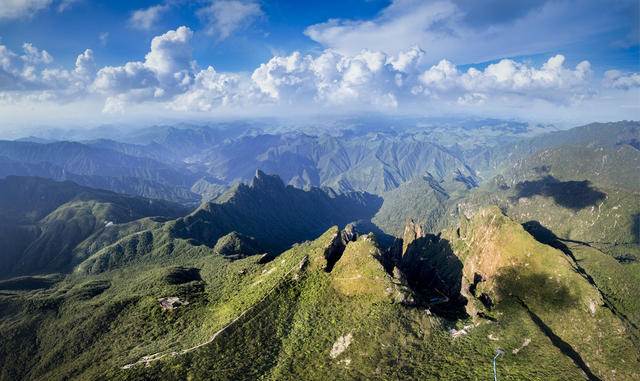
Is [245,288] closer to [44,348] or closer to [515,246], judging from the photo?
[44,348]

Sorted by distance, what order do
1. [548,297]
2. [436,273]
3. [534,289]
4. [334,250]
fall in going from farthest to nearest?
[436,273]
[334,250]
[534,289]
[548,297]

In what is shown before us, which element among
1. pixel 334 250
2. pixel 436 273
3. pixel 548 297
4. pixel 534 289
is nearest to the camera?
pixel 548 297

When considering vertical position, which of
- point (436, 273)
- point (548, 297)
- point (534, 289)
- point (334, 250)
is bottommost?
point (436, 273)

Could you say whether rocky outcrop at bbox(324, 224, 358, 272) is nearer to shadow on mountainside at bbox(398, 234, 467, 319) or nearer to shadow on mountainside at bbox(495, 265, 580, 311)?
shadow on mountainside at bbox(398, 234, 467, 319)

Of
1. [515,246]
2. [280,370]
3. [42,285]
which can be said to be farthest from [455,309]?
[42,285]

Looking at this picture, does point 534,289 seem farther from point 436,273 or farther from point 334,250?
point 334,250

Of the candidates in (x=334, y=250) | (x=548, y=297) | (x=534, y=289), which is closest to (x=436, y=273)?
(x=534, y=289)

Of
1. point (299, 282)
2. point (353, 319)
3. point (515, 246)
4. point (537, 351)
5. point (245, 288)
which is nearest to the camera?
point (537, 351)

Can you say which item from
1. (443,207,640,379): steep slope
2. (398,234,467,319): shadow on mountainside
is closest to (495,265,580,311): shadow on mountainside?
(443,207,640,379): steep slope

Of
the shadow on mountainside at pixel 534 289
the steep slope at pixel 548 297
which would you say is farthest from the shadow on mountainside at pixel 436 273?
the shadow on mountainside at pixel 534 289

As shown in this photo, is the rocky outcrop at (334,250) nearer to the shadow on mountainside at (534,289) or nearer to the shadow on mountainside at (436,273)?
the shadow on mountainside at (436,273)

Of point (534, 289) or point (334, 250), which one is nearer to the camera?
point (534, 289)
